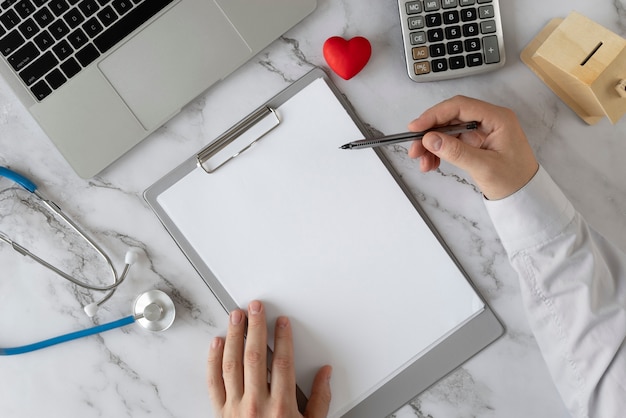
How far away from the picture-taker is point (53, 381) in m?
0.75

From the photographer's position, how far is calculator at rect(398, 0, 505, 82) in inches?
27.2

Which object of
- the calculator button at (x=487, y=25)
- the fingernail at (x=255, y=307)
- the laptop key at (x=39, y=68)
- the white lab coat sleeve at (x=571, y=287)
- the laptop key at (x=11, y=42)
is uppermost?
the laptop key at (x=11, y=42)

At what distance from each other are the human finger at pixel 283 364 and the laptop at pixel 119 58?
30 cm

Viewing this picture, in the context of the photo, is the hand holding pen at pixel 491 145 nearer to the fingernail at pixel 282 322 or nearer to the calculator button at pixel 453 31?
the calculator button at pixel 453 31

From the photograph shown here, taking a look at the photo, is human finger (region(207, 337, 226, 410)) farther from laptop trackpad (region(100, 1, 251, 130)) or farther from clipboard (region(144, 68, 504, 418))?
laptop trackpad (region(100, 1, 251, 130))

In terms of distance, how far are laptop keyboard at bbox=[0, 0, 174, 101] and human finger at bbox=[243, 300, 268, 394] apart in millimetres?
373

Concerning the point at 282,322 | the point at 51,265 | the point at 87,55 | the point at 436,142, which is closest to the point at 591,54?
the point at 436,142

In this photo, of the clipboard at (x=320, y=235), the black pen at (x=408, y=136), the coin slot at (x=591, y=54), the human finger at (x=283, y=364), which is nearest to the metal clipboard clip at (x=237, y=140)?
the clipboard at (x=320, y=235)

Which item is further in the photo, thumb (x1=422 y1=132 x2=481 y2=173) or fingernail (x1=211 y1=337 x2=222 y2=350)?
fingernail (x1=211 y1=337 x2=222 y2=350)

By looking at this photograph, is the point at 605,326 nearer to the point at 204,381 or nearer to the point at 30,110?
the point at 204,381

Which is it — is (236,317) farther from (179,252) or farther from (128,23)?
(128,23)

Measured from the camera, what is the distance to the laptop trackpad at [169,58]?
69cm

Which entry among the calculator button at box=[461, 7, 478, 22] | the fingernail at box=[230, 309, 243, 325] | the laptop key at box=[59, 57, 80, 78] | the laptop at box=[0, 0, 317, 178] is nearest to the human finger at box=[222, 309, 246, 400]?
the fingernail at box=[230, 309, 243, 325]

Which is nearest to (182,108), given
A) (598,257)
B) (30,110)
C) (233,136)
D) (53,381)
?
(233,136)
